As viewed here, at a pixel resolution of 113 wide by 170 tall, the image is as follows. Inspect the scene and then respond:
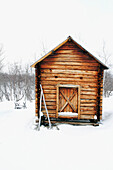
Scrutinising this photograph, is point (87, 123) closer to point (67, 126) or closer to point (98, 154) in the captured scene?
point (67, 126)

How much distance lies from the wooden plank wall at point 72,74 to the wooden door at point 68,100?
35 cm

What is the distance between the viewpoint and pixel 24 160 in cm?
436

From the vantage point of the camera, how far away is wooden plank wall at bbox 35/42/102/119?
7773mm

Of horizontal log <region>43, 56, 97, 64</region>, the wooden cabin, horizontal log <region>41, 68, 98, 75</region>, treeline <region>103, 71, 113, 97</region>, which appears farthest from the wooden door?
treeline <region>103, 71, 113, 97</region>

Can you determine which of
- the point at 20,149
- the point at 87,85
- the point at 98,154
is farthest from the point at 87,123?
the point at 20,149

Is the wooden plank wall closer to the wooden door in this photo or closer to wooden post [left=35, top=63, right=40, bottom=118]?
wooden post [left=35, top=63, right=40, bottom=118]

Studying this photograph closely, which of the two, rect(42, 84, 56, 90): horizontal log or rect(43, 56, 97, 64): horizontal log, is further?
rect(42, 84, 56, 90): horizontal log

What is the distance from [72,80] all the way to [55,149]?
168 inches

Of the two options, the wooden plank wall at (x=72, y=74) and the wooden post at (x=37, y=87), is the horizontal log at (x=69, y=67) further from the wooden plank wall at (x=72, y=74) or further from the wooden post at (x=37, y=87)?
the wooden post at (x=37, y=87)

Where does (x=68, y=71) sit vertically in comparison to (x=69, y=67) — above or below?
below

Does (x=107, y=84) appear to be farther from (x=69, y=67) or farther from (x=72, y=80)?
(x=69, y=67)

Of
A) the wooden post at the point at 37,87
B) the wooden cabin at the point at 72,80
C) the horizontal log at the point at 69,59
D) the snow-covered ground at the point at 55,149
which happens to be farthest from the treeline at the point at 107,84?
the snow-covered ground at the point at 55,149

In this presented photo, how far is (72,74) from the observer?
25.7 ft

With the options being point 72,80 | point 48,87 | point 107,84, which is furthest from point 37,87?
point 107,84
